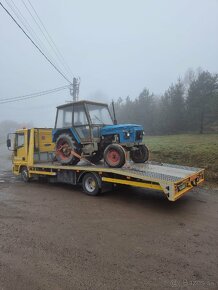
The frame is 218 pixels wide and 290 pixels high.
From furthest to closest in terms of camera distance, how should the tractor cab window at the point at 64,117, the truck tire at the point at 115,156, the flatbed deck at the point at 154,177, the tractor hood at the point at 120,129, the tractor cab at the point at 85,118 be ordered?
the tractor cab window at the point at 64,117
the tractor cab at the point at 85,118
the tractor hood at the point at 120,129
the truck tire at the point at 115,156
the flatbed deck at the point at 154,177

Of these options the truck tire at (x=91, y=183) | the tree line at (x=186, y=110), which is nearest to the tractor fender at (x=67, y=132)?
the truck tire at (x=91, y=183)

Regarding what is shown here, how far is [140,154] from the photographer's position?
955 centimetres

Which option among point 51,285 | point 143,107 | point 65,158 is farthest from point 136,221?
point 143,107

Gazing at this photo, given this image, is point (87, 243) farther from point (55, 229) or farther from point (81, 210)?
point (81, 210)

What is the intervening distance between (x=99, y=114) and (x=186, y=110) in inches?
1015

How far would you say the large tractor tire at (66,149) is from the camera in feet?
30.8

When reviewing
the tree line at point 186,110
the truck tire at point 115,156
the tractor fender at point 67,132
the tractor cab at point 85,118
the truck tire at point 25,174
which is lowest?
the truck tire at point 25,174

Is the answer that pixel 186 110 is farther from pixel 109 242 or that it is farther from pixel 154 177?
pixel 109 242

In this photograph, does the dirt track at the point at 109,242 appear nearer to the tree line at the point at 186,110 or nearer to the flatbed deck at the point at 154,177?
the flatbed deck at the point at 154,177

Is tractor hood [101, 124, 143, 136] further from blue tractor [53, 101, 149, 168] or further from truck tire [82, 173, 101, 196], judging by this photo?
truck tire [82, 173, 101, 196]

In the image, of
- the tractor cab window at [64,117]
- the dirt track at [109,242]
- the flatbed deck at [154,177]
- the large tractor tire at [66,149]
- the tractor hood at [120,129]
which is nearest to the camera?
the dirt track at [109,242]

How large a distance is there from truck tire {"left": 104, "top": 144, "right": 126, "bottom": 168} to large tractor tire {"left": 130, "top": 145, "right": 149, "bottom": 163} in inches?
57.3

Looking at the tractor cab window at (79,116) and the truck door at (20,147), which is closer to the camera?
the tractor cab window at (79,116)

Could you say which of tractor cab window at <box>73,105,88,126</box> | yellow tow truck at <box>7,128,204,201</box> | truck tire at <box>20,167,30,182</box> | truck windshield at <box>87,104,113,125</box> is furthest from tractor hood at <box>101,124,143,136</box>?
truck tire at <box>20,167,30,182</box>
